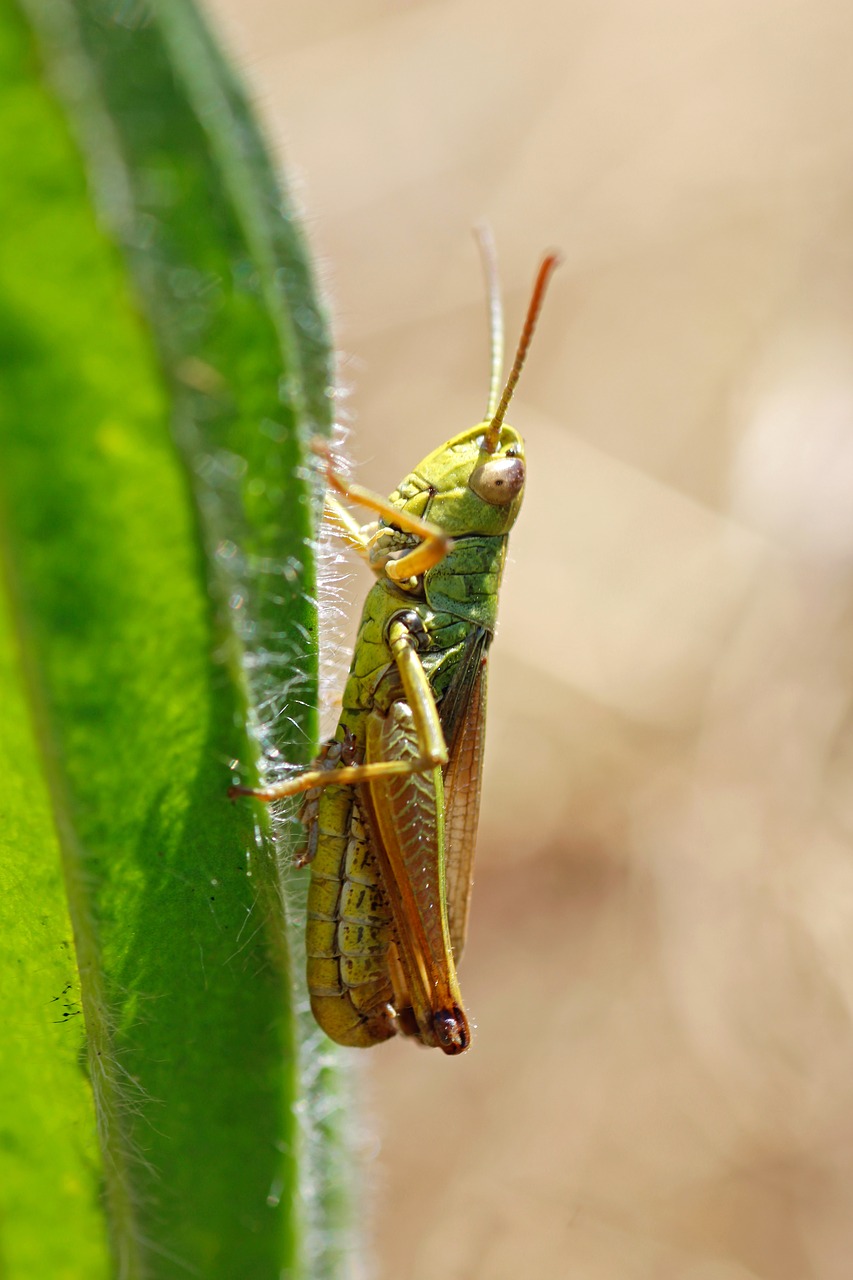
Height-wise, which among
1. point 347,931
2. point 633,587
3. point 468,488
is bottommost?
point 633,587

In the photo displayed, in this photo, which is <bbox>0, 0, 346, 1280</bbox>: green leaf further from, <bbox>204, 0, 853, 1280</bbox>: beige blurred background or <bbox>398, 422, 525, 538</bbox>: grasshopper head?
<bbox>204, 0, 853, 1280</bbox>: beige blurred background

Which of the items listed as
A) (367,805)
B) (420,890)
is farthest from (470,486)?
(420,890)

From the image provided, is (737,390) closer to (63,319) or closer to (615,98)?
(615,98)

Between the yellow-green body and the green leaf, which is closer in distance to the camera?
the green leaf

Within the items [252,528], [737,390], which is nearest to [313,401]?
[252,528]

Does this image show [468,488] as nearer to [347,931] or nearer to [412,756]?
[412,756]

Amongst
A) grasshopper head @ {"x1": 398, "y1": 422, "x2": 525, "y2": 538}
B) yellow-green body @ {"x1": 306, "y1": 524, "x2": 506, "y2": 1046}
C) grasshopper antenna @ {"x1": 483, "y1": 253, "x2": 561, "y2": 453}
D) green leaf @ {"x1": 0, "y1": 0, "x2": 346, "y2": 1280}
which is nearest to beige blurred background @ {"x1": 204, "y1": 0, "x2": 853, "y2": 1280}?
yellow-green body @ {"x1": 306, "y1": 524, "x2": 506, "y2": 1046}
